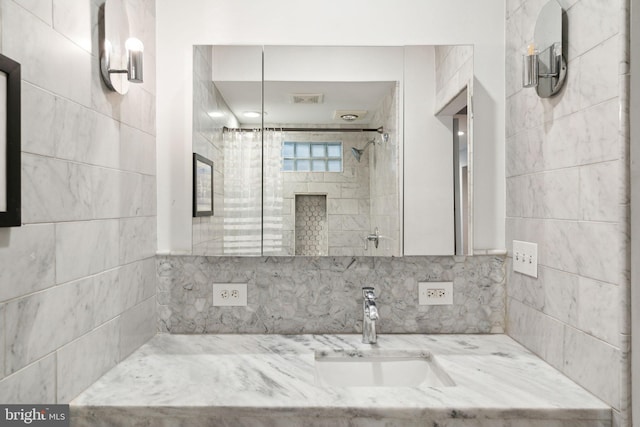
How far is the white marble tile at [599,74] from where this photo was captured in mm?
1046

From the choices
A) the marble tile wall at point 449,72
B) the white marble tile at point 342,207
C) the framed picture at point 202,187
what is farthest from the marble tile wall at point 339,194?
the marble tile wall at point 449,72

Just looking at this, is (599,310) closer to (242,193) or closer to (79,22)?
(242,193)

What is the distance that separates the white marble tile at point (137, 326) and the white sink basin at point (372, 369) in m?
0.64

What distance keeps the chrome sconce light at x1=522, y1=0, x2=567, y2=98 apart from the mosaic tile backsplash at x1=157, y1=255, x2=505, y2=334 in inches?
27.1

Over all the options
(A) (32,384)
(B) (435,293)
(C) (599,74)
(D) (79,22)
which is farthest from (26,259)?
(C) (599,74)

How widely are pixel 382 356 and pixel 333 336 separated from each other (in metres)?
0.22

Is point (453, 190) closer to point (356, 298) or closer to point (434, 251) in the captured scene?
point (434, 251)

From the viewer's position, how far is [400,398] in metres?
1.15

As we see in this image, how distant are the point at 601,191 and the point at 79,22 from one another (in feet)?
4.77

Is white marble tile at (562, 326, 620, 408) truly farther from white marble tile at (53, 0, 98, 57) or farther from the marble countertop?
white marble tile at (53, 0, 98, 57)

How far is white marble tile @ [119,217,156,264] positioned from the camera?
142 cm

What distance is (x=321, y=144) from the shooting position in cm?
162

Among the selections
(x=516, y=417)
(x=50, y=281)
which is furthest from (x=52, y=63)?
(x=516, y=417)

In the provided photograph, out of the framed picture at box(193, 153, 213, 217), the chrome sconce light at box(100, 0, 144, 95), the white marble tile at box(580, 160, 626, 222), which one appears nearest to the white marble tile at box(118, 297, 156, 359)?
the framed picture at box(193, 153, 213, 217)
